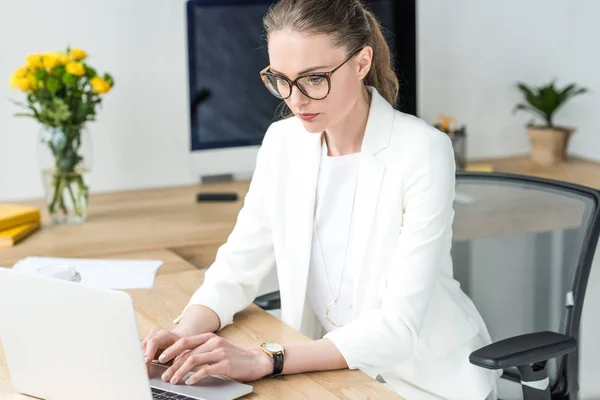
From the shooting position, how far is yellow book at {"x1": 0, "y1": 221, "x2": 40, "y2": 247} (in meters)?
2.22

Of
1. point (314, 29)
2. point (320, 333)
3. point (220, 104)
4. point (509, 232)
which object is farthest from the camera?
point (220, 104)

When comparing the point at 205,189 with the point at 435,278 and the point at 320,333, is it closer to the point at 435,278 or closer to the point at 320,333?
the point at 320,333

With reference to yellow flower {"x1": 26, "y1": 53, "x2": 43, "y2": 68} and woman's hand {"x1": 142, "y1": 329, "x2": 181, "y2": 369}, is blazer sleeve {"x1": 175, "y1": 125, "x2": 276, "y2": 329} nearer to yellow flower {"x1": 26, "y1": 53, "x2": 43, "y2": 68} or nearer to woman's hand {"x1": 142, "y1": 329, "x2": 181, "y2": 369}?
woman's hand {"x1": 142, "y1": 329, "x2": 181, "y2": 369}

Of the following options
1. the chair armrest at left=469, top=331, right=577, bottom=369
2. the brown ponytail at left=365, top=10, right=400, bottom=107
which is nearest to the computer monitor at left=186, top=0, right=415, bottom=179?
the brown ponytail at left=365, top=10, right=400, bottom=107

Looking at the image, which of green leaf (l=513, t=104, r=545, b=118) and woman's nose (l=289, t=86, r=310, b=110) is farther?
green leaf (l=513, t=104, r=545, b=118)

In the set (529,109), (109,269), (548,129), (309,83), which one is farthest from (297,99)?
(529,109)

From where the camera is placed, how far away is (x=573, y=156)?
319cm

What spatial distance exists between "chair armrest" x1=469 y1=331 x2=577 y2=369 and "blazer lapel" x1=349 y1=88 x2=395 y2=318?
29 centimetres

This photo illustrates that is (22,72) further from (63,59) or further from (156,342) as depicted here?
(156,342)

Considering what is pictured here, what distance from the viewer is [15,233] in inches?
88.5

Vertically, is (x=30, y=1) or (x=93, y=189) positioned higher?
(x=30, y=1)

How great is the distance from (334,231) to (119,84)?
1256mm

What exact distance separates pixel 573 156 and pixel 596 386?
79 centimetres

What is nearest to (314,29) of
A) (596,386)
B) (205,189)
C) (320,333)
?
(320,333)
